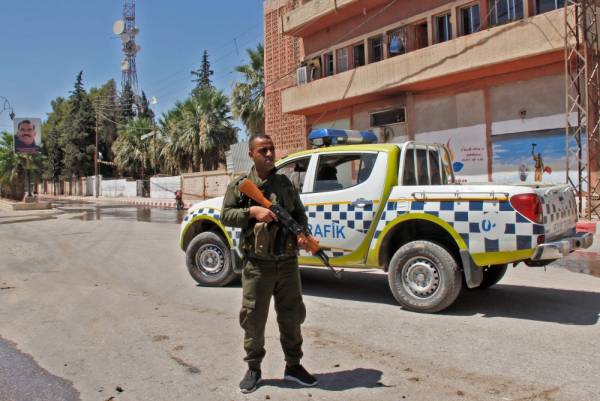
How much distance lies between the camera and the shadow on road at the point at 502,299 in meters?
5.48

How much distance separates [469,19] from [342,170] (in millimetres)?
14500

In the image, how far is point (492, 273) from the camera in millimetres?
6559

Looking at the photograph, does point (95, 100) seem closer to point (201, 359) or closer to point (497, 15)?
point (497, 15)

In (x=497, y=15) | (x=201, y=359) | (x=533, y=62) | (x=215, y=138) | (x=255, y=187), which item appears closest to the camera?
(x=255, y=187)

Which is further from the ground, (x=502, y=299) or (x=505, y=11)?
(x=505, y=11)

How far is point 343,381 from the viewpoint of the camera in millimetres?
3748

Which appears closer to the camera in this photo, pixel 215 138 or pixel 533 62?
pixel 533 62

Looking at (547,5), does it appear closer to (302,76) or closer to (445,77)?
(445,77)

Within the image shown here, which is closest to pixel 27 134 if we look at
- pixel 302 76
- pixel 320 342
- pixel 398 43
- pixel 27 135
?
pixel 27 135

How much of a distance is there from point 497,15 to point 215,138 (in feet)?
79.3

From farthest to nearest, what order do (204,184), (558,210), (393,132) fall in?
(204,184) → (393,132) → (558,210)

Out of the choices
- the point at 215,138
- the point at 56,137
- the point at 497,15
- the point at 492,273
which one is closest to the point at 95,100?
the point at 56,137

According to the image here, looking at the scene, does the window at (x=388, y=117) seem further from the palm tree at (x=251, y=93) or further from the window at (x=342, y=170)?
the window at (x=342, y=170)

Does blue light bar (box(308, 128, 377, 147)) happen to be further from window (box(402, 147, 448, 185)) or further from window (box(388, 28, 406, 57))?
window (box(388, 28, 406, 57))
